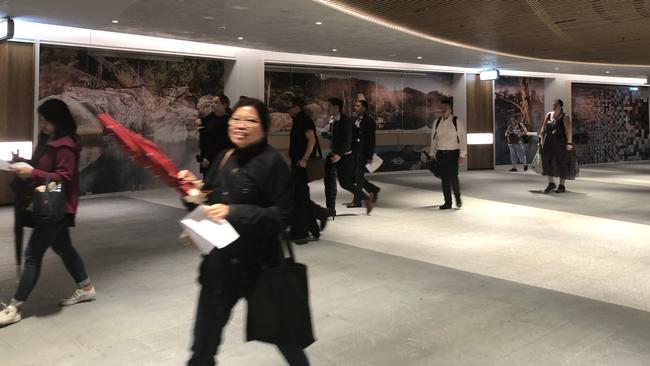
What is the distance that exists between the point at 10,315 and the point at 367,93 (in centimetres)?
1179

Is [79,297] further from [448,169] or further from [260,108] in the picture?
[448,169]

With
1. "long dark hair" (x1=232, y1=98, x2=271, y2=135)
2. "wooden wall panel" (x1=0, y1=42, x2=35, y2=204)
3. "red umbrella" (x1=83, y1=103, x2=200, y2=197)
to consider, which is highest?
"wooden wall panel" (x1=0, y1=42, x2=35, y2=204)

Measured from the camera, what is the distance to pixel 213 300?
2119mm

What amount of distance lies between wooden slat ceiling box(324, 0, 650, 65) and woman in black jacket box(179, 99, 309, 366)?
223 inches

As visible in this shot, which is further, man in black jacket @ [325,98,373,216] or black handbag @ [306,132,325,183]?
man in black jacket @ [325,98,373,216]

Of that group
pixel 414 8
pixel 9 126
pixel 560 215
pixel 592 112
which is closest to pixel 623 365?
pixel 560 215

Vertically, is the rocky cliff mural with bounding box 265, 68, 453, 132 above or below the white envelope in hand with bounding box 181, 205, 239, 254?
above

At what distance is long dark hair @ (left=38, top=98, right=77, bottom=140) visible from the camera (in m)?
3.45

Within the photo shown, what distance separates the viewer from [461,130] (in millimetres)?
8086

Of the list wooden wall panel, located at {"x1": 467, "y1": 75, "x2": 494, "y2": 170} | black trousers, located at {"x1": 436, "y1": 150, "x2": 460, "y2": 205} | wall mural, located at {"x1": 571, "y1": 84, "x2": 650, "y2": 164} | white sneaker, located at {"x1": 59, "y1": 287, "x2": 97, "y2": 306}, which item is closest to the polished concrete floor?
white sneaker, located at {"x1": 59, "y1": 287, "x2": 97, "y2": 306}

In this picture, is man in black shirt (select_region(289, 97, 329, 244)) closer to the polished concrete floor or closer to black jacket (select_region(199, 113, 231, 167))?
the polished concrete floor

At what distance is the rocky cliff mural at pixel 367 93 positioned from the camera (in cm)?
1285

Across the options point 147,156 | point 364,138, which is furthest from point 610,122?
point 147,156

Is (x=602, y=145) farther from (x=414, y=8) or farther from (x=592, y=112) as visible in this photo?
(x=414, y=8)
